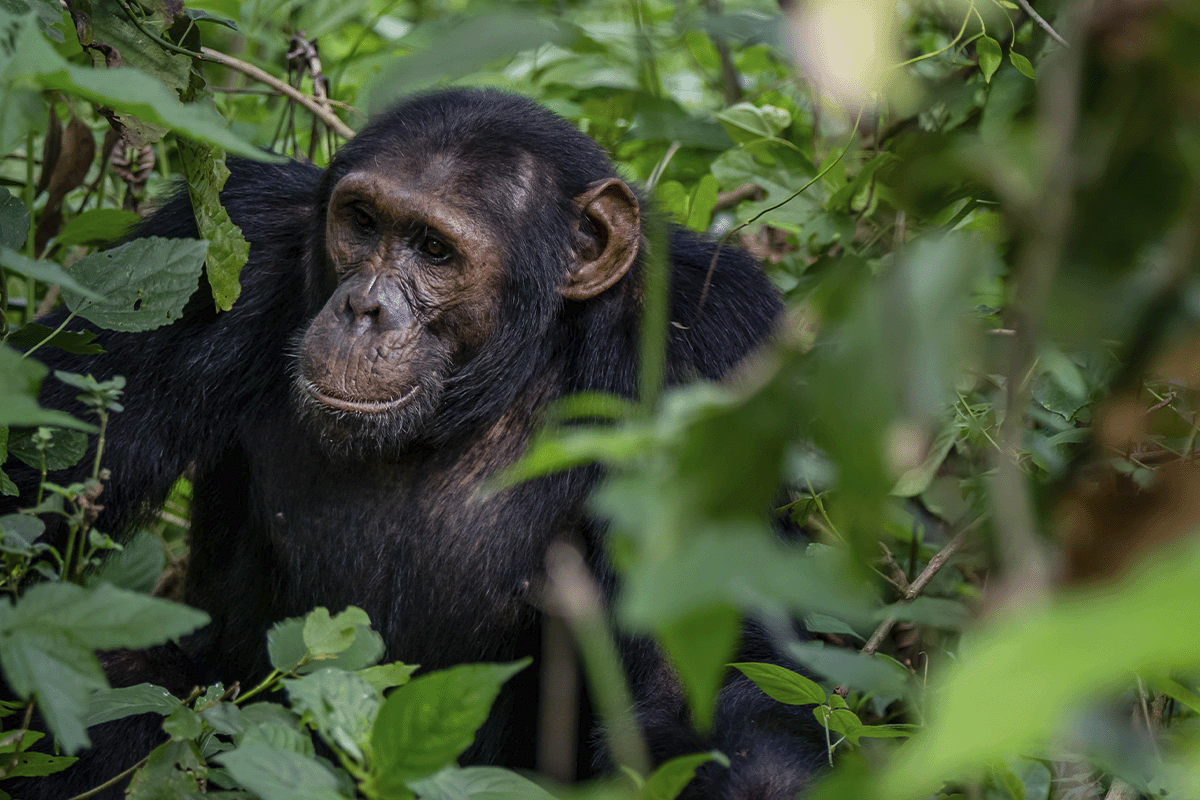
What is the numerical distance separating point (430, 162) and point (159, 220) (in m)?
0.83

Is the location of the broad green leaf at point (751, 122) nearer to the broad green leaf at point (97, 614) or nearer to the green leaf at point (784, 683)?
the green leaf at point (784, 683)

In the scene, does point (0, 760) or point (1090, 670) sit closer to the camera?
point (1090, 670)

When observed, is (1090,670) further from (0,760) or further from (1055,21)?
(1055,21)

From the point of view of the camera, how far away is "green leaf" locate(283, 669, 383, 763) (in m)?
1.64

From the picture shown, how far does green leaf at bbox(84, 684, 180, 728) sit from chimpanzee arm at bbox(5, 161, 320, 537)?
1.08 meters

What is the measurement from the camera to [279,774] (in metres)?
1.56

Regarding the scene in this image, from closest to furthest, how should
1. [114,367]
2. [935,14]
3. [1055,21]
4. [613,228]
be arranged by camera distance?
[114,367], [613,228], [1055,21], [935,14]

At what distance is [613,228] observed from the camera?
11.1 ft

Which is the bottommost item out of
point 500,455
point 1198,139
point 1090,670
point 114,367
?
point 500,455

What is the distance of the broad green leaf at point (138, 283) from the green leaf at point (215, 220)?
1.09ft

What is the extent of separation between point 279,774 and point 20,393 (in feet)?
2.00

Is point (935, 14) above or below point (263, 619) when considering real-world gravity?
above

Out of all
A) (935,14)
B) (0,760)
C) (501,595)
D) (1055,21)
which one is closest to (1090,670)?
(0,760)

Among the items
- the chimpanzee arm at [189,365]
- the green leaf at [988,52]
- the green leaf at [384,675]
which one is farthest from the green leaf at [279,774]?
the green leaf at [988,52]
